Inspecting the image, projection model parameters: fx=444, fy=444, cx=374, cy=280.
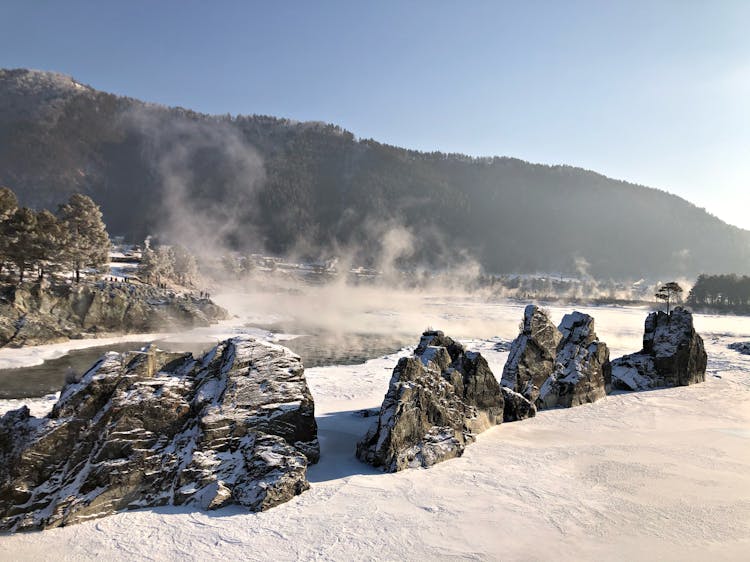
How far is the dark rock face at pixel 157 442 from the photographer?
34.7ft

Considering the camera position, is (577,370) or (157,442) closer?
(157,442)

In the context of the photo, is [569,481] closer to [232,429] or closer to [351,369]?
[232,429]

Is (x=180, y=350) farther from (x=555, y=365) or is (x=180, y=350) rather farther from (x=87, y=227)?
(x=555, y=365)

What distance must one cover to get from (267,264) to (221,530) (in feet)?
478

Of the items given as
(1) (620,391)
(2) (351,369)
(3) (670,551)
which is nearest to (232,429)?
(3) (670,551)

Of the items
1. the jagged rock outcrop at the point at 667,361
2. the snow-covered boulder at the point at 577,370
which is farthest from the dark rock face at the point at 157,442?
the jagged rock outcrop at the point at 667,361

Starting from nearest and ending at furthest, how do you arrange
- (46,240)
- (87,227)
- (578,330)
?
(578,330), (46,240), (87,227)

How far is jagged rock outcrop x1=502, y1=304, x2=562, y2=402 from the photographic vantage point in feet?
71.8

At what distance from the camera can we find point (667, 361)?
84.0 feet

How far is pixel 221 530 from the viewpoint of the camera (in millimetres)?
9766

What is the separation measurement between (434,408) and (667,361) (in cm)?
1833

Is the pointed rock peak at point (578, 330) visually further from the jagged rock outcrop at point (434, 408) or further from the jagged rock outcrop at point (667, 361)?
the jagged rock outcrop at point (434, 408)

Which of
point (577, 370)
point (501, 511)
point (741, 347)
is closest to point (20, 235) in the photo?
point (577, 370)

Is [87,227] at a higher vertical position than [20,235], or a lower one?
higher
